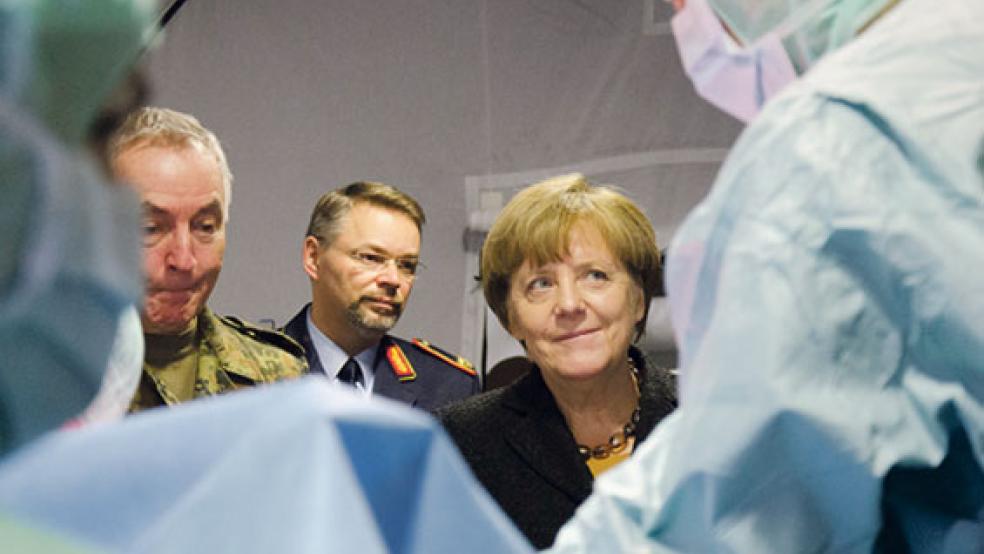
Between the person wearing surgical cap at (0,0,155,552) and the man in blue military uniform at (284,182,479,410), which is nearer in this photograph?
the person wearing surgical cap at (0,0,155,552)

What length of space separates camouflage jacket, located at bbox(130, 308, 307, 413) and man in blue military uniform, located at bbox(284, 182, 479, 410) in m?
0.53

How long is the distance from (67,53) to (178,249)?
1322 mm

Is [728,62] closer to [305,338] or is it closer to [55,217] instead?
[55,217]

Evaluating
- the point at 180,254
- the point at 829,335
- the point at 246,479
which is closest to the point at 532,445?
the point at 180,254

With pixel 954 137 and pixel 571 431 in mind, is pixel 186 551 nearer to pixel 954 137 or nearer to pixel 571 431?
pixel 954 137

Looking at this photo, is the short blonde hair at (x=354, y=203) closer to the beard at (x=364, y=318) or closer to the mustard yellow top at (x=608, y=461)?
the beard at (x=364, y=318)

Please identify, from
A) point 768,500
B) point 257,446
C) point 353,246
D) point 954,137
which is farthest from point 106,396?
point 353,246

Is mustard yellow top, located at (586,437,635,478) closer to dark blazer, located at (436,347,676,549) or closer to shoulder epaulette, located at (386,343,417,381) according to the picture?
dark blazer, located at (436,347,676,549)

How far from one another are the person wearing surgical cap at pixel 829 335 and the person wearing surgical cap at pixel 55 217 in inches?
15.4

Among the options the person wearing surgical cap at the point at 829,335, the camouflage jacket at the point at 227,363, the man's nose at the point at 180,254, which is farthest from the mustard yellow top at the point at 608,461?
the person wearing surgical cap at the point at 829,335

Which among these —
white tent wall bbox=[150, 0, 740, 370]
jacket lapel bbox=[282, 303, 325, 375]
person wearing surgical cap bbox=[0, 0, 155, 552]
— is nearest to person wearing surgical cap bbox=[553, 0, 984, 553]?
person wearing surgical cap bbox=[0, 0, 155, 552]

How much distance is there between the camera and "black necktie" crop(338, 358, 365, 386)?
2.76m

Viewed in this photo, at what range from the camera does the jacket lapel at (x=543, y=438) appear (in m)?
1.95

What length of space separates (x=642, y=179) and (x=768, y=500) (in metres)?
3.34
